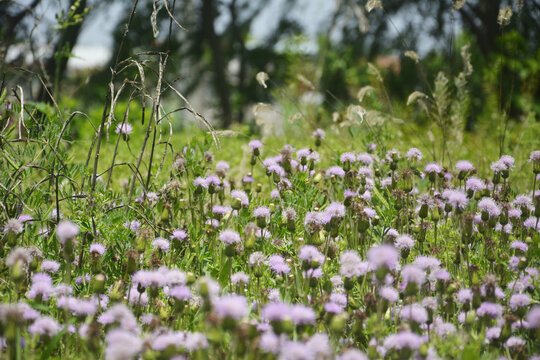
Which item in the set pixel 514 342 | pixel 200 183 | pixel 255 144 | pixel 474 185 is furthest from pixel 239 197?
pixel 514 342

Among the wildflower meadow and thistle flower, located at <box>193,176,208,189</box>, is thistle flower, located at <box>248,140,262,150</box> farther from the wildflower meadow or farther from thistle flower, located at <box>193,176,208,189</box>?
thistle flower, located at <box>193,176,208,189</box>

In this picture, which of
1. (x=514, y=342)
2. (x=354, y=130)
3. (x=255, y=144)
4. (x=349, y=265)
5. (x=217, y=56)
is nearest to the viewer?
(x=514, y=342)

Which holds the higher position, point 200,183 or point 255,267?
point 200,183

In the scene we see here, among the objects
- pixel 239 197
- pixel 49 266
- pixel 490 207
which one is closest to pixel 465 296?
pixel 490 207

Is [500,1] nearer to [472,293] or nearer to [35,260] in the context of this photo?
[472,293]

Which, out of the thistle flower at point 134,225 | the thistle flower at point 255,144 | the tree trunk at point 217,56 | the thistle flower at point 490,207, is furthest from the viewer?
the tree trunk at point 217,56

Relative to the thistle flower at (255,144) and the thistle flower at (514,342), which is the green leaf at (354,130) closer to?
the thistle flower at (255,144)

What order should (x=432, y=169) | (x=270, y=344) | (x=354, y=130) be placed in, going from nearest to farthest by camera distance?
1. (x=270, y=344)
2. (x=432, y=169)
3. (x=354, y=130)

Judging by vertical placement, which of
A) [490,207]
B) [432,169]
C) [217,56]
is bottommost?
[490,207]

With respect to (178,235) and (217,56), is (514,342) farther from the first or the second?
(217,56)

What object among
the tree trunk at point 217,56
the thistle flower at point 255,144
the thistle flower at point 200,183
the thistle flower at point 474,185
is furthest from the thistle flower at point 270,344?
the tree trunk at point 217,56

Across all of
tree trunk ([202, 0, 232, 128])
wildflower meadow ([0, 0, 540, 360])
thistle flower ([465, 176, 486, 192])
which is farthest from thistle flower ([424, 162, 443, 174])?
tree trunk ([202, 0, 232, 128])

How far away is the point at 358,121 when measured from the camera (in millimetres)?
2641

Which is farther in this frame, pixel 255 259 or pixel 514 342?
pixel 255 259
